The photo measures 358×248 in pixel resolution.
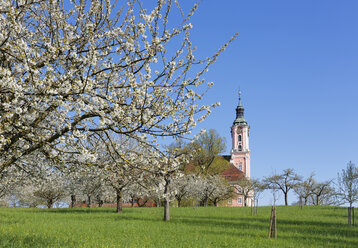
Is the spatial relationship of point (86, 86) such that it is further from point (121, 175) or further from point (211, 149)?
point (211, 149)

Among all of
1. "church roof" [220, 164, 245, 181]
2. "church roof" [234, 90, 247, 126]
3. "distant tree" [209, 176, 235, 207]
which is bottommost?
"distant tree" [209, 176, 235, 207]

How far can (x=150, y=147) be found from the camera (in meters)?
7.46

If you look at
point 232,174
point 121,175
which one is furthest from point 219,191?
point 121,175

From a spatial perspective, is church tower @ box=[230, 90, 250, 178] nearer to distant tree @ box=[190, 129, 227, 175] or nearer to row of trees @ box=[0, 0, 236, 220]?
distant tree @ box=[190, 129, 227, 175]

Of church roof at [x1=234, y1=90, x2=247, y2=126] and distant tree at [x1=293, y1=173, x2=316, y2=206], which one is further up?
church roof at [x1=234, y1=90, x2=247, y2=126]

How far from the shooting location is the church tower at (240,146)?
8694 centimetres

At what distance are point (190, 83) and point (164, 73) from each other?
748 millimetres

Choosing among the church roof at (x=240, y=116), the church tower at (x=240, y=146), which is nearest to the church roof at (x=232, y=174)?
the church tower at (x=240, y=146)

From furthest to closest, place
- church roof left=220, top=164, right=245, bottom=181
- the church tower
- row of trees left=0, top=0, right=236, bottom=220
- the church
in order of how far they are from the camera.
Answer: the church tower
the church
church roof left=220, top=164, right=245, bottom=181
row of trees left=0, top=0, right=236, bottom=220

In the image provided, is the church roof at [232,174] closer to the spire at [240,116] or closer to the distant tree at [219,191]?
the distant tree at [219,191]

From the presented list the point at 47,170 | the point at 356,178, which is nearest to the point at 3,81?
the point at 47,170

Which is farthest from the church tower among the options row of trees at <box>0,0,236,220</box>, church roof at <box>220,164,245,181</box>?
row of trees at <box>0,0,236,220</box>

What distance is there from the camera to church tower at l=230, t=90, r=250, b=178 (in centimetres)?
8694

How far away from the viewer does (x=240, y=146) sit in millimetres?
90125
